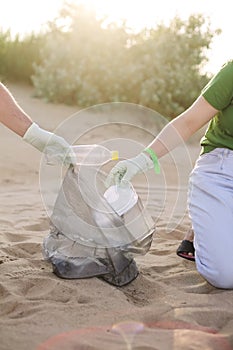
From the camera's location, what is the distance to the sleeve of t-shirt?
327 centimetres

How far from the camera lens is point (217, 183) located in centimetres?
335

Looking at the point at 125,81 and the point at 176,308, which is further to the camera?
the point at 125,81

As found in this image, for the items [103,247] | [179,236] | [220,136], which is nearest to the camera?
[103,247]

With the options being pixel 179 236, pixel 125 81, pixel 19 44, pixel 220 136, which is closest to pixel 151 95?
pixel 125 81

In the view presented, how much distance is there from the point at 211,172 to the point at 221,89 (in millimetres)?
412

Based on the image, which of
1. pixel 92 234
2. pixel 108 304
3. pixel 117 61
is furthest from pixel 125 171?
pixel 117 61

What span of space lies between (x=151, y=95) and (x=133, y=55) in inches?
25.6

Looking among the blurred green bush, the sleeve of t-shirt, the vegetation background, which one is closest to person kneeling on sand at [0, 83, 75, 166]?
the sleeve of t-shirt

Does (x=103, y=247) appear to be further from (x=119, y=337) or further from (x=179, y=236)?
(x=179, y=236)

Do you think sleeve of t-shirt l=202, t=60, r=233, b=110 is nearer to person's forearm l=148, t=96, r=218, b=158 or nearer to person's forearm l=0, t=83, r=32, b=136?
person's forearm l=148, t=96, r=218, b=158

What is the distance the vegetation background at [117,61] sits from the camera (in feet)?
29.7

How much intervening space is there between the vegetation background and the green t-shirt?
5.49 meters

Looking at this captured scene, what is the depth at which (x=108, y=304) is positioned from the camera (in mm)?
2848

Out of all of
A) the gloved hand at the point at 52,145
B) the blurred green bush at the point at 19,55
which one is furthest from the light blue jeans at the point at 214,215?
the blurred green bush at the point at 19,55
